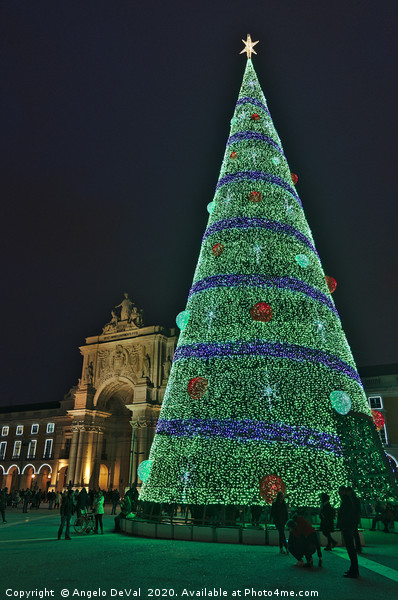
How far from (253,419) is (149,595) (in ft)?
20.0

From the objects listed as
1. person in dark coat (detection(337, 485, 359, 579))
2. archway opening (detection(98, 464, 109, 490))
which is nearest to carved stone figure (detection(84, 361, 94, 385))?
archway opening (detection(98, 464, 109, 490))

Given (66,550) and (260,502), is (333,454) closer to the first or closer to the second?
(260,502)

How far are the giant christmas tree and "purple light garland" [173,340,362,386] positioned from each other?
31 mm

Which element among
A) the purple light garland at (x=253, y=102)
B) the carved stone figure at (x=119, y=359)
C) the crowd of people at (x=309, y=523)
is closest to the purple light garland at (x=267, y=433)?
the crowd of people at (x=309, y=523)

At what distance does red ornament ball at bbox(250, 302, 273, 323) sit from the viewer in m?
12.3

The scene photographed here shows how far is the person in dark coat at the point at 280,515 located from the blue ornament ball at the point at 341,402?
9.49 feet

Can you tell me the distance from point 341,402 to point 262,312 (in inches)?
126

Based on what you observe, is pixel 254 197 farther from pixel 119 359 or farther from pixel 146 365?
pixel 119 359

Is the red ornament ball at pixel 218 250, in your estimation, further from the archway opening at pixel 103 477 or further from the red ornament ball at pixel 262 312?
the archway opening at pixel 103 477

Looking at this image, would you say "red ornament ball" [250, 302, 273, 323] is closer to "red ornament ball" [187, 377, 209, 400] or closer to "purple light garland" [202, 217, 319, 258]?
"red ornament ball" [187, 377, 209, 400]

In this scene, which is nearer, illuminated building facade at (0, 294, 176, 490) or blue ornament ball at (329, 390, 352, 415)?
blue ornament ball at (329, 390, 352, 415)

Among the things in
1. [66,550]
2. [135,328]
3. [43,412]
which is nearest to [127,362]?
[135,328]

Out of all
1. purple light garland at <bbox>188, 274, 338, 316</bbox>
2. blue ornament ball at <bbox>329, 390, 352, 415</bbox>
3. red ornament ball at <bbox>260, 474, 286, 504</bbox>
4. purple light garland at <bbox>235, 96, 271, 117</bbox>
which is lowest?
red ornament ball at <bbox>260, 474, 286, 504</bbox>

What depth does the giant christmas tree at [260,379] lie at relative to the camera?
11141 mm
